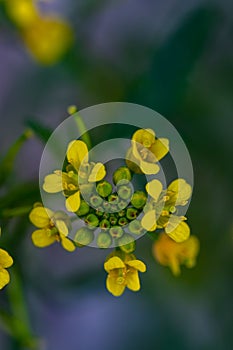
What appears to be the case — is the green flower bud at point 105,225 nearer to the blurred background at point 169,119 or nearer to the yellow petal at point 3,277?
the yellow petal at point 3,277

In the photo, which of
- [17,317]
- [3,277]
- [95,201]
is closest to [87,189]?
[95,201]

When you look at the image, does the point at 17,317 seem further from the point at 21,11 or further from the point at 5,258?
the point at 21,11

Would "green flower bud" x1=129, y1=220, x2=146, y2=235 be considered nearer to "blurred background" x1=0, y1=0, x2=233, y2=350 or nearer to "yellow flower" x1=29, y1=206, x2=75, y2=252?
"yellow flower" x1=29, y1=206, x2=75, y2=252

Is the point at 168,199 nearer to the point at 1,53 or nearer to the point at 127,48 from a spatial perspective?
the point at 127,48

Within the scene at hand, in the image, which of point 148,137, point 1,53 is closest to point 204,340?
point 148,137

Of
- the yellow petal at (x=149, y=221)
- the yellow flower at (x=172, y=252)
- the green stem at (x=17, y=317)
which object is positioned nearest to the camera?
the yellow petal at (x=149, y=221)

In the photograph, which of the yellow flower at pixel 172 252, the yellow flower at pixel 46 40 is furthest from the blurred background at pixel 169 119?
the yellow flower at pixel 172 252
